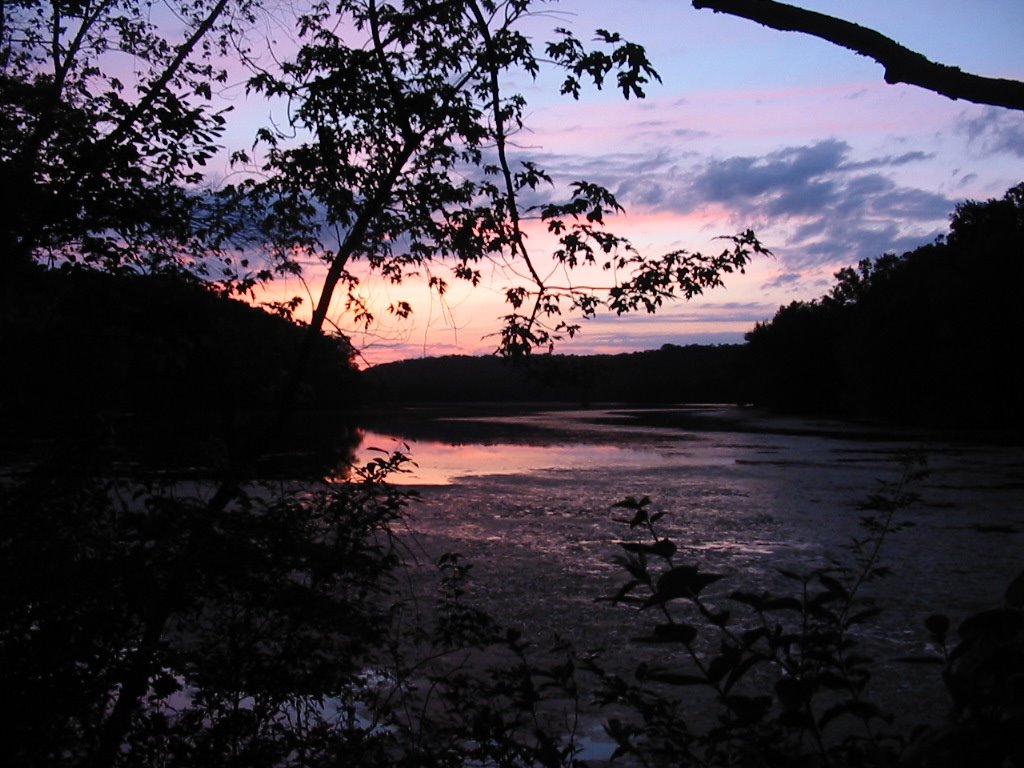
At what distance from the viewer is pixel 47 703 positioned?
233cm

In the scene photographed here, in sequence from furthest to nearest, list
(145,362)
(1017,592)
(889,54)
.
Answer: (145,362), (889,54), (1017,592)

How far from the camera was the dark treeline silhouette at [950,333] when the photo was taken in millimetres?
30734

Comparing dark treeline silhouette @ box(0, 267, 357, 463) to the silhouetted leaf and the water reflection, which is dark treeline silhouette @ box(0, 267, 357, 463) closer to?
the silhouetted leaf

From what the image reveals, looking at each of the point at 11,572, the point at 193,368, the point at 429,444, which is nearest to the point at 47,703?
the point at 11,572

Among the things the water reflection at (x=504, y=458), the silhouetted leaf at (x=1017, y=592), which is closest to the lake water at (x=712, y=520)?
the water reflection at (x=504, y=458)

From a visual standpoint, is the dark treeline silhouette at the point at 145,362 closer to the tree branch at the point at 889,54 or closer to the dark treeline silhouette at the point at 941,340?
the tree branch at the point at 889,54

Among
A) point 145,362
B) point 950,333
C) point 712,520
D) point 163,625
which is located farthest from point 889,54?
point 950,333

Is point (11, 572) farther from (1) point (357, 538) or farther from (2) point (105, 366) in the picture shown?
(1) point (357, 538)

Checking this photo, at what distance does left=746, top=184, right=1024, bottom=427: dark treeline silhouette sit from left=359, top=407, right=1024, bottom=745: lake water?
9.40 metres

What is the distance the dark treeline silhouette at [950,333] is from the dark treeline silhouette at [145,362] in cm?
3236

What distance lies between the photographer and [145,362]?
316cm

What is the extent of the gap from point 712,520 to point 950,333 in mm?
24404

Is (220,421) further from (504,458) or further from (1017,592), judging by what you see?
(504,458)

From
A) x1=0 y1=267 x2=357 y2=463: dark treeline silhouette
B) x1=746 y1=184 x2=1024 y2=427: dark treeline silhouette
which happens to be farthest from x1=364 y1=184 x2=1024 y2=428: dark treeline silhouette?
x1=0 y1=267 x2=357 y2=463: dark treeline silhouette
